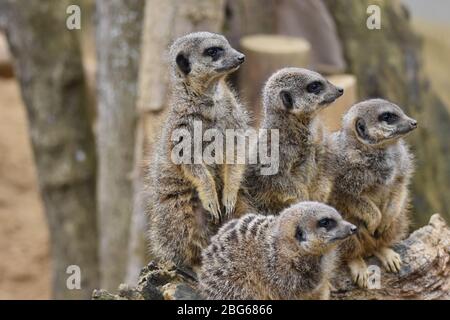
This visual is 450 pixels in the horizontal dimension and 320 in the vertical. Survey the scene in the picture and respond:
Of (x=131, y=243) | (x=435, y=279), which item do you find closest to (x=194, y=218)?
(x=435, y=279)

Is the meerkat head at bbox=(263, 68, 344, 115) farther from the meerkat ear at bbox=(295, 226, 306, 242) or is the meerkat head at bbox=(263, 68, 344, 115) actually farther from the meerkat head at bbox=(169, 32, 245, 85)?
the meerkat ear at bbox=(295, 226, 306, 242)

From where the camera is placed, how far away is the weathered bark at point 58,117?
745 cm

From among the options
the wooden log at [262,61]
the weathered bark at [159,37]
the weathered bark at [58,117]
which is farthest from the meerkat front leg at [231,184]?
the weathered bark at [58,117]

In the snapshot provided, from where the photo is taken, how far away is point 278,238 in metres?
3.10

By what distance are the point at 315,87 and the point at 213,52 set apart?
438 mm

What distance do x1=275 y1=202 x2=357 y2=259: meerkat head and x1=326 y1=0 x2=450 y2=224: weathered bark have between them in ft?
15.2

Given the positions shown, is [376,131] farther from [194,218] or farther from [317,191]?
[194,218]

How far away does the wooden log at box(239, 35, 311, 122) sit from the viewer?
671 centimetres

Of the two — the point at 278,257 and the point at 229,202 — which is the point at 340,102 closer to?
the point at 229,202

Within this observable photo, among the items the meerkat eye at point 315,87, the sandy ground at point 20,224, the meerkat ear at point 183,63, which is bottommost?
the sandy ground at point 20,224

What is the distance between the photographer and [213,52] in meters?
3.58

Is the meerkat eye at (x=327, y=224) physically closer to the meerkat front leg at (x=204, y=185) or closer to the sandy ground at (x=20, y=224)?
the meerkat front leg at (x=204, y=185)

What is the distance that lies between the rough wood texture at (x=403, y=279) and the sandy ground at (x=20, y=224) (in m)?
6.05

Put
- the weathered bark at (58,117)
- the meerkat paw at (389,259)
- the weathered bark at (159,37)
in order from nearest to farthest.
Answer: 1. the meerkat paw at (389,259)
2. the weathered bark at (159,37)
3. the weathered bark at (58,117)
